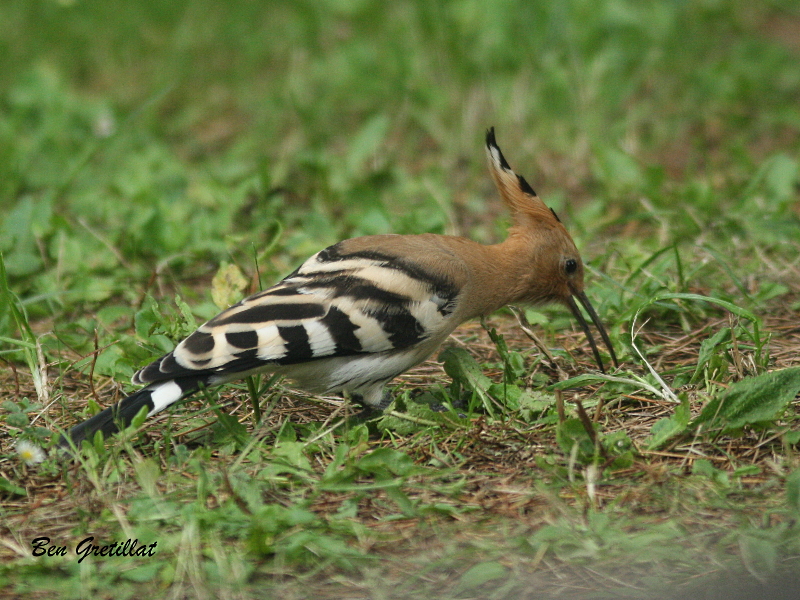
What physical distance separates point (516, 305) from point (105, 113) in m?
3.59

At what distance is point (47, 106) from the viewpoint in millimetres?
5945

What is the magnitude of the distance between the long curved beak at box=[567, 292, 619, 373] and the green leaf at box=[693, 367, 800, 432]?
63 centimetres

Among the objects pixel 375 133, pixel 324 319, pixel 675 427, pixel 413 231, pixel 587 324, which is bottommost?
pixel 587 324

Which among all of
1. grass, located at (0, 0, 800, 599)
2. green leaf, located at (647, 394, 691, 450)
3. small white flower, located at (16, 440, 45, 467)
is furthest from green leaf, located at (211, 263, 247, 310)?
green leaf, located at (647, 394, 691, 450)

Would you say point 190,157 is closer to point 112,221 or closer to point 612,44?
point 112,221

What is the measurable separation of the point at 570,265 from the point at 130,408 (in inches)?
63.6

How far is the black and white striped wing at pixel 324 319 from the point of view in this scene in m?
2.76

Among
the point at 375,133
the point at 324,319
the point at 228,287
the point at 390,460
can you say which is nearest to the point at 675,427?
the point at 390,460

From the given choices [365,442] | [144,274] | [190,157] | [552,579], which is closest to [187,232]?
[144,274]

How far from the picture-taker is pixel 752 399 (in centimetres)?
268

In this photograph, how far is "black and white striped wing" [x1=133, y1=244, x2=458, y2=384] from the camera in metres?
2.76

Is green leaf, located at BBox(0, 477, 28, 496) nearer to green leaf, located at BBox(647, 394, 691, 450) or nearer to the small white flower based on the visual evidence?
the small white flower

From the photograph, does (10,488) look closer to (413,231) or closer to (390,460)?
(390,460)

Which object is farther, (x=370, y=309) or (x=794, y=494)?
(x=370, y=309)
